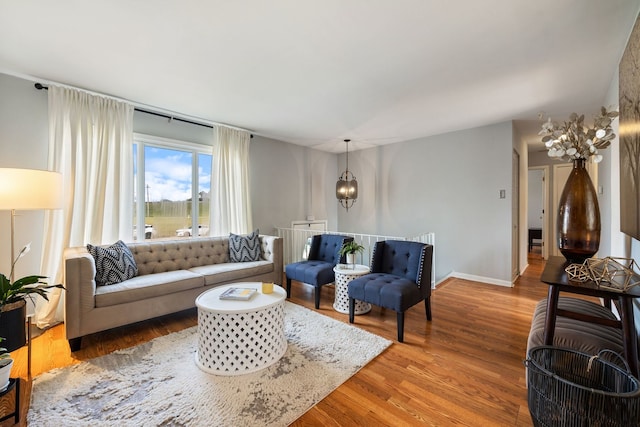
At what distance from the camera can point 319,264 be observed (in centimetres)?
354

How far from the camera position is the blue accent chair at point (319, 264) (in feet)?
10.7

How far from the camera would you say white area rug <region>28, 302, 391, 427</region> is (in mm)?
1562

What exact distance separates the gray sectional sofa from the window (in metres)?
0.50

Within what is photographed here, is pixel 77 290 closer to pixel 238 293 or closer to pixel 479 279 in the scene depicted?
pixel 238 293

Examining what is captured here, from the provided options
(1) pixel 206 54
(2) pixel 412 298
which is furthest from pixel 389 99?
(2) pixel 412 298

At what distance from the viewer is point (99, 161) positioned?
3.04m

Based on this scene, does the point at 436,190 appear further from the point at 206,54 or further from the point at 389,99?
the point at 206,54

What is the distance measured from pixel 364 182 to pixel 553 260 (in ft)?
13.6

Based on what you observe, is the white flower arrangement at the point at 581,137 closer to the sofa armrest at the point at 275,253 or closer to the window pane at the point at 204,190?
the sofa armrest at the point at 275,253

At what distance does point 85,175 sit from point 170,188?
0.98 metres

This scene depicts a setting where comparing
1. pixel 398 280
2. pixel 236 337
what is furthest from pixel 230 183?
pixel 398 280

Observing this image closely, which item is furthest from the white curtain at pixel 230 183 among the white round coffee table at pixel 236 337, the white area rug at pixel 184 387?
the white round coffee table at pixel 236 337

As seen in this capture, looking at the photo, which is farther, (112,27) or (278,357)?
(278,357)

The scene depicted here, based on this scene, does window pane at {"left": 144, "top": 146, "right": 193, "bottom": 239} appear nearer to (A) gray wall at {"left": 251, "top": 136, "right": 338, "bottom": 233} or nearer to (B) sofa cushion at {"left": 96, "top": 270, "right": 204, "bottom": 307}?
(B) sofa cushion at {"left": 96, "top": 270, "right": 204, "bottom": 307}
